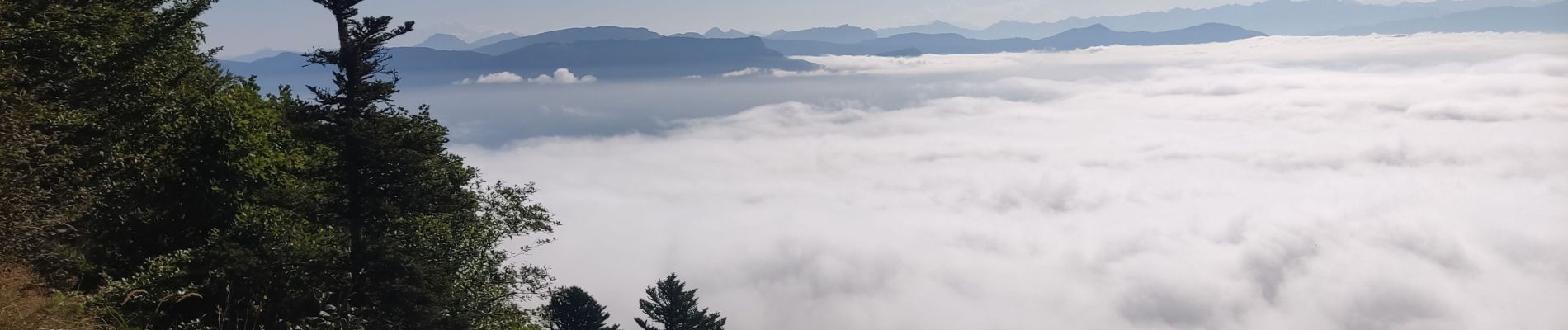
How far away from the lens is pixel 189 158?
16422 millimetres

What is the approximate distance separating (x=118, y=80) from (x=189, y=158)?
2060mm

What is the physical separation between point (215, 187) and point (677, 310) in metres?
39.1

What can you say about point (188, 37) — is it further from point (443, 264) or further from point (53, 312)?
point (53, 312)

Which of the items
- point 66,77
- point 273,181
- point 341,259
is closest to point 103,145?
point 66,77

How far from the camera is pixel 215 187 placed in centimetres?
1595

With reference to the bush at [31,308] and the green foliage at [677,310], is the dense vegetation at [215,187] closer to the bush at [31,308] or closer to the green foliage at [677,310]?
the bush at [31,308]

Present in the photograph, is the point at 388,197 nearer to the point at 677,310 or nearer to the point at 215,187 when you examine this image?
the point at 215,187

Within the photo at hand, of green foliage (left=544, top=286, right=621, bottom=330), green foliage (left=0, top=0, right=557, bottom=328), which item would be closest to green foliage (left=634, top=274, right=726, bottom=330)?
green foliage (left=544, top=286, right=621, bottom=330)

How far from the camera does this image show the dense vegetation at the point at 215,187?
13.2 metres

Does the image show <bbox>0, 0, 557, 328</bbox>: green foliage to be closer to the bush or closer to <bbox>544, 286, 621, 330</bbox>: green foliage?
the bush

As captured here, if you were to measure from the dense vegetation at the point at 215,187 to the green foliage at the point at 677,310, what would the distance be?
3531 cm

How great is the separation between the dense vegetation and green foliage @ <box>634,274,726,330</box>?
35306mm

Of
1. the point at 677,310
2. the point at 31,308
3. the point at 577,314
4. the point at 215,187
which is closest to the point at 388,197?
the point at 215,187

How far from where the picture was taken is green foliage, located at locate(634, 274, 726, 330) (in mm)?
53250
